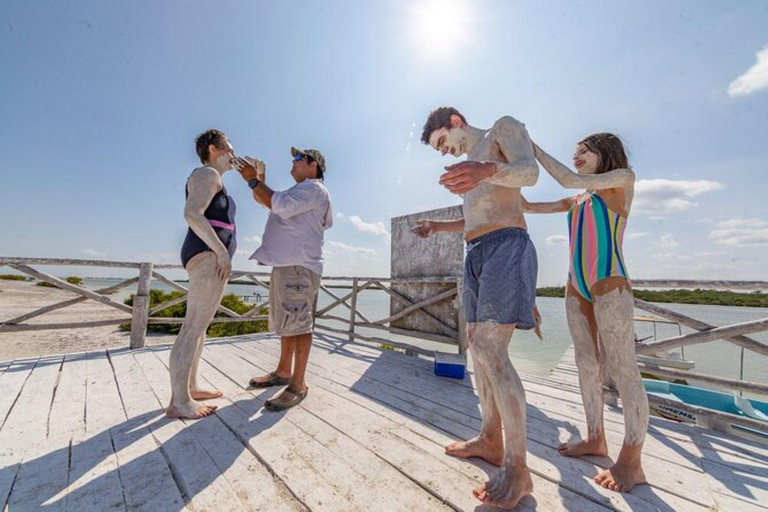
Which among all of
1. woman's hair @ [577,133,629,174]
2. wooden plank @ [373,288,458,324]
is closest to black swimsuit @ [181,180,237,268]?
woman's hair @ [577,133,629,174]

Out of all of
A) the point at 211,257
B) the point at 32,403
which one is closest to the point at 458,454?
the point at 211,257

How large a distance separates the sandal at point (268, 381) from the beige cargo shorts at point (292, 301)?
666 mm

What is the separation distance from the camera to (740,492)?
150 cm

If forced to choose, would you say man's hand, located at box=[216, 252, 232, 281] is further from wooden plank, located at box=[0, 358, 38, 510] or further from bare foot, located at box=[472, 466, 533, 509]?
bare foot, located at box=[472, 466, 533, 509]

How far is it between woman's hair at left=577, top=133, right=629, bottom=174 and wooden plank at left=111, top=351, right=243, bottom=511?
2.57 metres

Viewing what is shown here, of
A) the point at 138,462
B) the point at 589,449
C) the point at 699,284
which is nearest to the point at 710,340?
the point at 699,284

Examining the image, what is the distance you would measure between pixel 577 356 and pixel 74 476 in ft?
9.01

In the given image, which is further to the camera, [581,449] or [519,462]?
[581,449]

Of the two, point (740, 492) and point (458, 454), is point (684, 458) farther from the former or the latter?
point (458, 454)

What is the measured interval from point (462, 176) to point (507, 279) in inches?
23.4

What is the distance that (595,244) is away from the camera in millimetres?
1734

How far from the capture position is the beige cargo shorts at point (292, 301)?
2.43m

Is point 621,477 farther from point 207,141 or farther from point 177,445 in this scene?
point 207,141

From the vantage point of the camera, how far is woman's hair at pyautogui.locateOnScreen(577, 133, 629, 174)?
1.82 m
